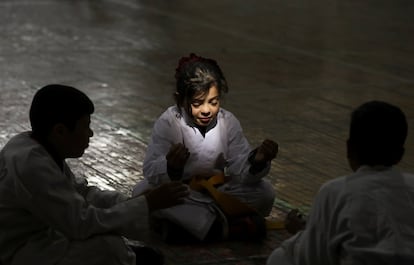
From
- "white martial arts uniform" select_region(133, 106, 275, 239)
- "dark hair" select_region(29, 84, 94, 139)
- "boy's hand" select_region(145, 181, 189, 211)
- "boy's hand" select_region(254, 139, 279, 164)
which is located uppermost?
"dark hair" select_region(29, 84, 94, 139)

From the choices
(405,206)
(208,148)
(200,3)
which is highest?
(405,206)

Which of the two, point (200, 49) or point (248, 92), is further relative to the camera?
point (200, 49)

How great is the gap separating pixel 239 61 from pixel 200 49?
0.80m

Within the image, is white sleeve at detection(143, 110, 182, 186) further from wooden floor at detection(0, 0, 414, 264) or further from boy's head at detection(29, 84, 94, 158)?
boy's head at detection(29, 84, 94, 158)

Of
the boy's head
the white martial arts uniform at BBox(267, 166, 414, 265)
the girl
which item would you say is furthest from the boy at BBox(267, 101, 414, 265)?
the girl

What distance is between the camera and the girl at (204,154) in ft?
15.2

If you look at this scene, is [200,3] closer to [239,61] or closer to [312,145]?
[239,61]

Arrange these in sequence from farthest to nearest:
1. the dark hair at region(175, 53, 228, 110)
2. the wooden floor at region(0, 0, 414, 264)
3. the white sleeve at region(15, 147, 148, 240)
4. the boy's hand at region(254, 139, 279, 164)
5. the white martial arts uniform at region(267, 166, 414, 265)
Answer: the wooden floor at region(0, 0, 414, 264), the dark hair at region(175, 53, 228, 110), the boy's hand at region(254, 139, 279, 164), the white sleeve at region(15, 147, 148, 240), the white martial arts uniform at region(267, 166, 414, 265)

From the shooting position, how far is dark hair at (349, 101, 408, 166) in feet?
10.3

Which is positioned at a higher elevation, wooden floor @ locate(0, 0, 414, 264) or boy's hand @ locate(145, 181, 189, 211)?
boy's hand @ locate(145, 181, 189, 211)

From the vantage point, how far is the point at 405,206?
3.10 meters

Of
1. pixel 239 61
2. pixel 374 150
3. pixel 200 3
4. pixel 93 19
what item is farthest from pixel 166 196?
pixel 200 3

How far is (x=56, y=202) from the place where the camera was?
143 inches

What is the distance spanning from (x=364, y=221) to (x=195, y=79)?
172 cm
